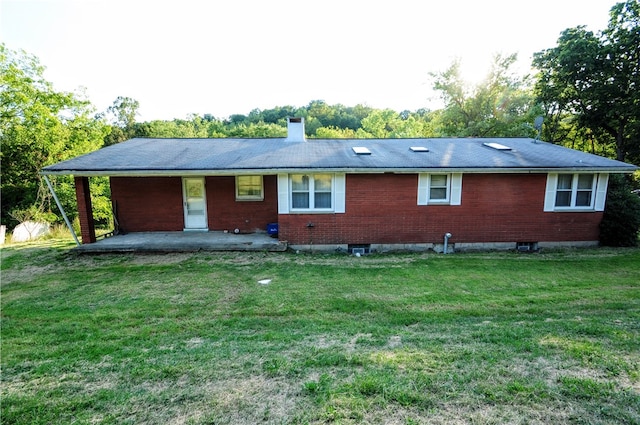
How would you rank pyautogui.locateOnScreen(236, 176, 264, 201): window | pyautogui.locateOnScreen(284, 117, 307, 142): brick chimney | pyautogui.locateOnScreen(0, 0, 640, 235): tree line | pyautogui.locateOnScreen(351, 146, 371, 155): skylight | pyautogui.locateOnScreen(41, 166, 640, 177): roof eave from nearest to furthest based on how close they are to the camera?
pyautogui.locateOnScreen(41, 166, 640, 177): roof eave, pyautogui.locateOnScreen(351, 146, 371, 155): skylight, pyautogui.locateOnScreen(236, 176, 264, 201): window, pyautogui.locateOnScreen(284, 117, 307, 142): brick chimney, pyautogui.locateOnScreen(0, 0, 640, 235): tree line

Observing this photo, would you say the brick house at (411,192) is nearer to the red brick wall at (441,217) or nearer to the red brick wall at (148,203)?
the red brick wall at (441,217)

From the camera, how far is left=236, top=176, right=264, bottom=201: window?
1061 cm

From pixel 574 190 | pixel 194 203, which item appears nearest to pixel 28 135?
pixel 194 203

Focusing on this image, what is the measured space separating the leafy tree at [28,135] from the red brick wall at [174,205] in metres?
9.66

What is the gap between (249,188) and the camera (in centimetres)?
1066

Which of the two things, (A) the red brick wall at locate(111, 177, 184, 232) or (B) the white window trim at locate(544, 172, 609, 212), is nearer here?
(B) the white window trim at locate(544, 172, 609, 212)

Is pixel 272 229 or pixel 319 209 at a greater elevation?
pixel 319 209

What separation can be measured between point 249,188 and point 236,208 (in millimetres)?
834

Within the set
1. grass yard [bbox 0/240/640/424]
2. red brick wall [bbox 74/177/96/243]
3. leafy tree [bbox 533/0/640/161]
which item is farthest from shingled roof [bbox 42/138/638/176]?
leafy tree [bbox 533/0/640/161]

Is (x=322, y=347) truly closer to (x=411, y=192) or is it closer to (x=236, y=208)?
(x=411, y=192)

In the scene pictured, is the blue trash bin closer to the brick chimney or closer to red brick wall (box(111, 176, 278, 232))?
red brick wall (box(111, 176, 278, 232))

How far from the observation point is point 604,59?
16438mm

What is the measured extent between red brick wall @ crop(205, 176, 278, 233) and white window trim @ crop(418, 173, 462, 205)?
190 inches

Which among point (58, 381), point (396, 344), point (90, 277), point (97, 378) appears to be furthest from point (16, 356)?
point (396, 344)
